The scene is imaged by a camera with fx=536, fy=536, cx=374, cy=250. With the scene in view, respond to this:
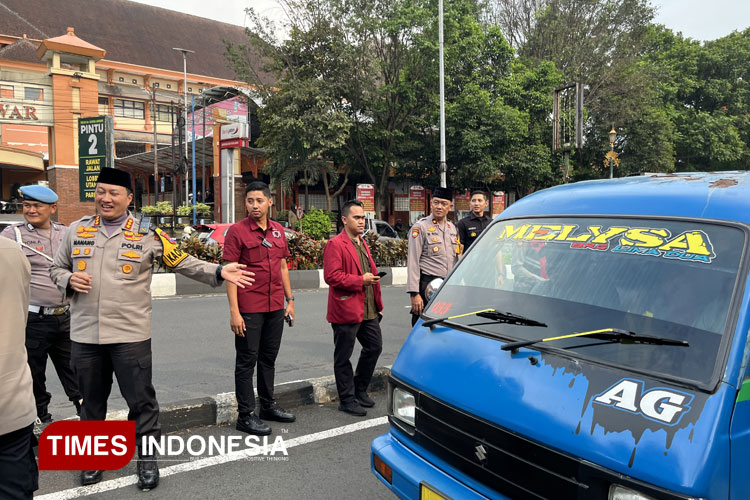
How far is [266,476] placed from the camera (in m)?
3.37

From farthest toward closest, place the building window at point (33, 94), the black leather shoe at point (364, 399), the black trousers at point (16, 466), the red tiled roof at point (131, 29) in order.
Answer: the red tiled roof at point (131, 29)
the building window at point (33, 94)
the black leather shoe at point (364, 399)
the black trousers at point (16, 466)

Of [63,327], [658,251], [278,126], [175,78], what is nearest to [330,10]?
[278,126]

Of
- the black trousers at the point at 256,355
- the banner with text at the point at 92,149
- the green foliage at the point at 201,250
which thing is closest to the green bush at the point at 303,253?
the green foliage at the point at 201,250

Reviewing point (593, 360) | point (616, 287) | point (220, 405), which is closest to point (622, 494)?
point (593, 360)

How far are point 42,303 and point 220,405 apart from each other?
150 centimetres

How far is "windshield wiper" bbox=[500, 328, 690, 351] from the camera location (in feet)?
6.25

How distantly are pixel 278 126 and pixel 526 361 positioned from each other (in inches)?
786

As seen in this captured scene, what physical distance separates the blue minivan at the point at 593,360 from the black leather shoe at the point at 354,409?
6.01ft

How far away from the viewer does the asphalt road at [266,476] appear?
10.2 feet

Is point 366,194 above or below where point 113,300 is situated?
above

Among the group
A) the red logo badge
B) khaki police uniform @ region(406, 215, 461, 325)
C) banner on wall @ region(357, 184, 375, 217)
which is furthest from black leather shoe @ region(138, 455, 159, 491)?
banner on wall @ region(357, 184, 375, 217)

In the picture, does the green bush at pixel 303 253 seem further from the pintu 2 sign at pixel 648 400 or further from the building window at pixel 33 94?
the building window at pixel 33 94

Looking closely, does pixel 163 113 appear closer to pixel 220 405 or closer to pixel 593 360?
pixel 220 405

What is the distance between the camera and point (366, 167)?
953 inches
